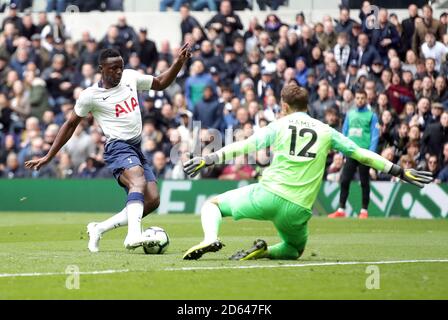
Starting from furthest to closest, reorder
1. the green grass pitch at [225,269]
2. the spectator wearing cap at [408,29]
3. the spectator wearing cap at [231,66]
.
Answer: the spectator wearing cap at [231,66]
the spectator wearing cap at [408,29]
the green grass pitch at [225,269]

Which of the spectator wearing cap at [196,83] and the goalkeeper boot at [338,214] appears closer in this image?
the goalkeeper boot at [338,214]

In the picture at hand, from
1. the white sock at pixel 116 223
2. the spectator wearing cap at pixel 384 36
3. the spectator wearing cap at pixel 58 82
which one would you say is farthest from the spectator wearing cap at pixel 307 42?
the white sock at pixel 116 223

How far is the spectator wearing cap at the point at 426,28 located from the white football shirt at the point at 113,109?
41.6 ft

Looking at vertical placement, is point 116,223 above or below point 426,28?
below

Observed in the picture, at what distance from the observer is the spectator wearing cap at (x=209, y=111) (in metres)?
26.5

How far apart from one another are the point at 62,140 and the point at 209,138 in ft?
39.0

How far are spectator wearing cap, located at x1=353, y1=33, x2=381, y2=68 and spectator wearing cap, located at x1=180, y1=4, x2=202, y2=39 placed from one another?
16.1 ft

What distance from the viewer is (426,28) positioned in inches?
1013

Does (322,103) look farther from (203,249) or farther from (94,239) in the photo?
(203,249)

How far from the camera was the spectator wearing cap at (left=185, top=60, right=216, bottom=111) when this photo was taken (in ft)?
89.8

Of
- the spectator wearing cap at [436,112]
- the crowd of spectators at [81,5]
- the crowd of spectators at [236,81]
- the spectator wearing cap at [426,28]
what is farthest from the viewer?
the crowd of spectators at [81,5]

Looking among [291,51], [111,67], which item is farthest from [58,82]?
[111,67]

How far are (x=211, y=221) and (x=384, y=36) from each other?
585 inches

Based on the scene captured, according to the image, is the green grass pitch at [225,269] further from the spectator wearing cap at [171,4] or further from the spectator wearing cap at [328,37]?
the spectator wearing cap at [171,4]
